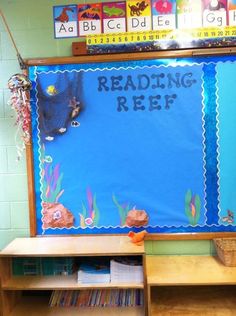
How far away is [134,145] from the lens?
2.08 m

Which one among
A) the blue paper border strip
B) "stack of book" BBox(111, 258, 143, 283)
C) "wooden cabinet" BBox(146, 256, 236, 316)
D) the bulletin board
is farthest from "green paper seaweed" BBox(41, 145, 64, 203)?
the blue paper border strip

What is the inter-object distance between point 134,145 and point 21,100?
2.63ft

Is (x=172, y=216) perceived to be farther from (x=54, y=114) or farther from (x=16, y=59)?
(x=16, y=59)

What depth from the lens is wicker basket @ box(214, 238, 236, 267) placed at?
1.90 m

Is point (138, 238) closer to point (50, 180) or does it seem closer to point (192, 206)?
point (192, 206)

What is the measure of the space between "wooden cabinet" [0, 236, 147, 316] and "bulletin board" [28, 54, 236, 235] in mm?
141

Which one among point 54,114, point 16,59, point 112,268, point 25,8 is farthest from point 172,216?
point 25,8

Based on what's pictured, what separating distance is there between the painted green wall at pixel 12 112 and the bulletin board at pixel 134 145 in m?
0.11

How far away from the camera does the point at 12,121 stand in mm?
2182

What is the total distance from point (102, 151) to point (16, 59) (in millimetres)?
885

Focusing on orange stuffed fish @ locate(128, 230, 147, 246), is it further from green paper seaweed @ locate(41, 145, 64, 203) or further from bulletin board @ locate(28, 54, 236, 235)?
green paper seaweed @ locate(41, 145, 64, 203)

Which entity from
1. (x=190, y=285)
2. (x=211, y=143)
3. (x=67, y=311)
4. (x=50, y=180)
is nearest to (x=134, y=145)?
(x=211, y=143)

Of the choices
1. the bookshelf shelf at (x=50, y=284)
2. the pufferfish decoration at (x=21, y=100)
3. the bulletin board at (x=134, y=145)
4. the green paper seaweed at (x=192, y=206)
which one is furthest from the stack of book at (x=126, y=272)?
the pufferfish decoration at (x=21, y=100)

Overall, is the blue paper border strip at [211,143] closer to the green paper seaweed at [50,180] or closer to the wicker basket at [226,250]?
the wicker basket at [226,250]
